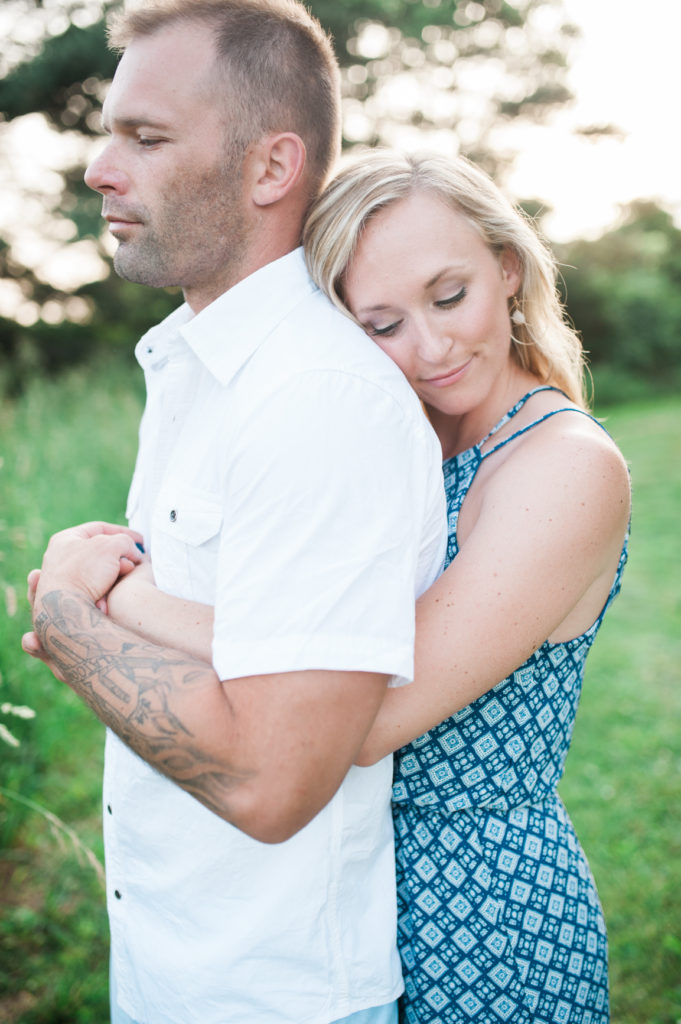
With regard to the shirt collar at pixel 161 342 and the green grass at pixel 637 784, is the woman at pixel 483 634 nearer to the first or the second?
the shirt collar at pixel 161 342

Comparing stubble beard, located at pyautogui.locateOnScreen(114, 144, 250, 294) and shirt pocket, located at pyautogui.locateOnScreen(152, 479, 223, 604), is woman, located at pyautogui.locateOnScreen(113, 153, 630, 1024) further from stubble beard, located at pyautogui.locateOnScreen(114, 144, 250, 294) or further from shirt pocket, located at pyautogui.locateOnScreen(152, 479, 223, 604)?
stubble beard, located at pyautogui.locateOnScreen(114, 144, 250, 294)

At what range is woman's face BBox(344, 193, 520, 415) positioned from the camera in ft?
5.84

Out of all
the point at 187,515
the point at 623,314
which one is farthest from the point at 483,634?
the point at 623,314

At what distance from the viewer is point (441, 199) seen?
1.81 m

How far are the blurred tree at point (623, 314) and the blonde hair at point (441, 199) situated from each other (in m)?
19.7

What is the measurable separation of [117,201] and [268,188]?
0.32 metres

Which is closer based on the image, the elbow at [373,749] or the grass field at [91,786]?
the elbow at [373,749]

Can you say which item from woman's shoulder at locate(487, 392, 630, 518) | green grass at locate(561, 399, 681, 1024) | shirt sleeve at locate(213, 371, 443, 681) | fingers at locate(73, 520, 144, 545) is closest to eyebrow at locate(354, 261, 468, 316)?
woman's shoulder at locate(487, 392, 630, 518)

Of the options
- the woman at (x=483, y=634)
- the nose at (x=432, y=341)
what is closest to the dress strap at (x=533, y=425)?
the woman at (x=483, y=634)

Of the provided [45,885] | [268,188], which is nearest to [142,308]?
[45,885]

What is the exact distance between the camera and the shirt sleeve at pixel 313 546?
1.21 metres

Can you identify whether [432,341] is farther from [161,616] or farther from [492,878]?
[492,878]

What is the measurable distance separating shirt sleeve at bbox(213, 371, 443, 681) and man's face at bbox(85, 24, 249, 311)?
1.89 feet

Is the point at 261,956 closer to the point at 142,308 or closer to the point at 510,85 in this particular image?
the point at 142,308
